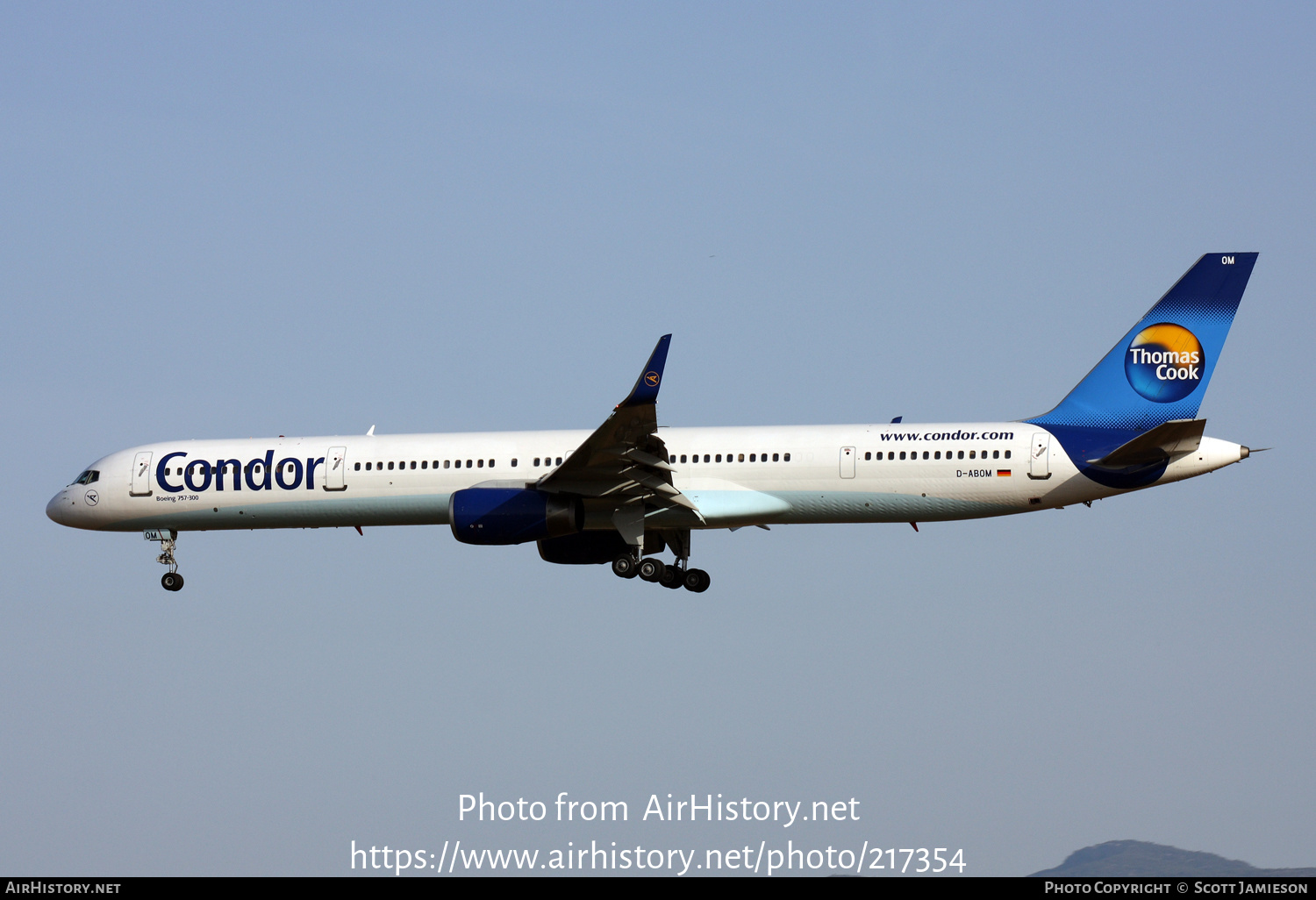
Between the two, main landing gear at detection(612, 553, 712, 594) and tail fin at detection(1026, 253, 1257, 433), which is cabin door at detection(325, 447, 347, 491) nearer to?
main landing gear at detection(612, 553, 712, 594)

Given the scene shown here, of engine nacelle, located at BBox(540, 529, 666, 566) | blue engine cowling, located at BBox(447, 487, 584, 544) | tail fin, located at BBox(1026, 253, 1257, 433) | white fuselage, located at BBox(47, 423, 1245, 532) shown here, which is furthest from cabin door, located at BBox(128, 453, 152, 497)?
tail fin, located at BBox(1026, 253, 1257, 433)

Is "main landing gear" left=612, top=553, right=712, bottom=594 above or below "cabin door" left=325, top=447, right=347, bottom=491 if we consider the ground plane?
below

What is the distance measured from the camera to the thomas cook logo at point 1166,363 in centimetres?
3762

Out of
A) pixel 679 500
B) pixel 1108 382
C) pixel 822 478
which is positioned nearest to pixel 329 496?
pixel 679 500

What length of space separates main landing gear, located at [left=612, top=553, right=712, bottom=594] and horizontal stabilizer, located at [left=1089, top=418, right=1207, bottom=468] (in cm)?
1090

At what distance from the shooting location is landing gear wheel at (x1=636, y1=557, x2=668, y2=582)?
39.2 meters

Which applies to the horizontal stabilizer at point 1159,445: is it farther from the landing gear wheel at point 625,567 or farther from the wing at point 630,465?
the landing gear wheel at point 625,567

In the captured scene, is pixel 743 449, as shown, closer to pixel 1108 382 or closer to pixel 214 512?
pixel 1108 382

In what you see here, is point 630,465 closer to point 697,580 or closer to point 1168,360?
point 697,580

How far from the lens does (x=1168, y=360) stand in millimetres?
37781

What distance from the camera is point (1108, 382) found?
37.8 meters

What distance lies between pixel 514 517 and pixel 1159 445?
15.1 meters

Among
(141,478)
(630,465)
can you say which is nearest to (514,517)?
(630,465)
